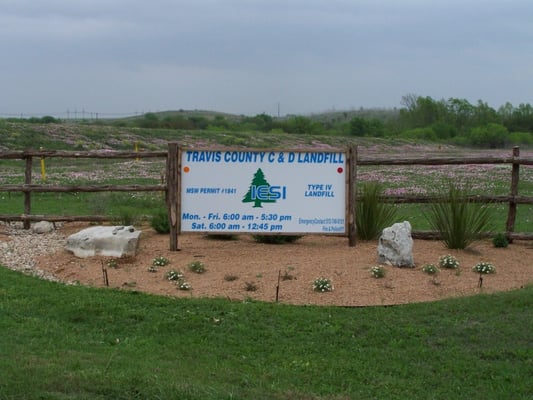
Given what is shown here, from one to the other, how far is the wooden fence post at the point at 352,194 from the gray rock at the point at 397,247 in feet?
4.14

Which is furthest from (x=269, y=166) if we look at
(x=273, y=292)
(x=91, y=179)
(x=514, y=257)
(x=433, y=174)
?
(x=433, y=174)

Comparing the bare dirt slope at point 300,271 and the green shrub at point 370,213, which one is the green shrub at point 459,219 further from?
the green shrub at point 370,213

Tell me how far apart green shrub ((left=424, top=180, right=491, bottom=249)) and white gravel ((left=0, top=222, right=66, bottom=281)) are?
530cm

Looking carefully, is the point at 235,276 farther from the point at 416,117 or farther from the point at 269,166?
the point at 416,117

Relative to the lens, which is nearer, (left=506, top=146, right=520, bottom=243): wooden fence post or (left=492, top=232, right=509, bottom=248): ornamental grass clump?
(left=492, top=232, right=509, bottom=248): ornamental grass clump

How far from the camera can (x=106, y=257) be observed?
32.8 feet

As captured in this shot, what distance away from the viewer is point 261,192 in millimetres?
10703

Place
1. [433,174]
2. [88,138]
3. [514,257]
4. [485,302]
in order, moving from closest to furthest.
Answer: [485,302]
[514,257]
[433,174]
[88,138]

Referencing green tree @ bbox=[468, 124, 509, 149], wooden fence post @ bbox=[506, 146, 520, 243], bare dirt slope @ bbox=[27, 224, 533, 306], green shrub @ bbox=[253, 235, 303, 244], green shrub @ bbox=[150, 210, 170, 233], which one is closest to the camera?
bare dirt slope @ bbox=[27, 224, 533, 306]

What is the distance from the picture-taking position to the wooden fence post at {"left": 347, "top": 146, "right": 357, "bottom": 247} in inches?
418

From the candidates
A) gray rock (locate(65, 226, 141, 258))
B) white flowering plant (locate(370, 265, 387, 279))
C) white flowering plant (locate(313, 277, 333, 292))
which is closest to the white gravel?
gray rock (locate(65, 226, 141, 258))

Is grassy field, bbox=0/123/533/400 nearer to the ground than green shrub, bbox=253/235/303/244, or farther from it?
nearer to the ground

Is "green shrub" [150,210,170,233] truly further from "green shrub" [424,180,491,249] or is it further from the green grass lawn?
"green shrub" [424,180,491,249]

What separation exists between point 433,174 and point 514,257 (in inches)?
712
